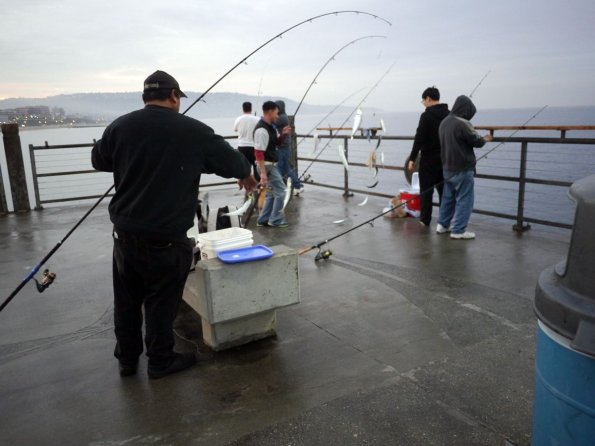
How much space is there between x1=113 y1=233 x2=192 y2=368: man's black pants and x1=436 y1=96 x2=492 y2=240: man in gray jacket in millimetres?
3997

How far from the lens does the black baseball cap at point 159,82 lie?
9.32ft

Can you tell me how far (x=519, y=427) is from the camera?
2410 millimetres

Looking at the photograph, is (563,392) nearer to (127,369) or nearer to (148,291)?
(148,291)

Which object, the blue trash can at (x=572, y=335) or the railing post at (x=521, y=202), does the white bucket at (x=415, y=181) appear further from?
the blue trash can at (x=572, y=335)

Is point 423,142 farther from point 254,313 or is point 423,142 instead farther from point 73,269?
point 73,269

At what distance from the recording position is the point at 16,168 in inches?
350

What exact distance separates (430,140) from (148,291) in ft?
15.4

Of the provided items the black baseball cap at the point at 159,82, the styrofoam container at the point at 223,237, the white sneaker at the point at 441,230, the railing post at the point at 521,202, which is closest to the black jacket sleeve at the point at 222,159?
the black baseball cap at the point at 159,82

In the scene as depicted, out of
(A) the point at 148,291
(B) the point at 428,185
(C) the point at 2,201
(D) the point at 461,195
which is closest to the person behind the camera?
(A) the point at 148,291

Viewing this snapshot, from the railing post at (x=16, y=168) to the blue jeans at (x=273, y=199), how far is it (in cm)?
478

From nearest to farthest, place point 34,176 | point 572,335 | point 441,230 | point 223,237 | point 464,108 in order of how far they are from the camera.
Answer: point 572,335
point 223,237
point 464,108
point 441,230
point 34,176

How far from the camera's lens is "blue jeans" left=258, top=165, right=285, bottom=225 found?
7.01 metres

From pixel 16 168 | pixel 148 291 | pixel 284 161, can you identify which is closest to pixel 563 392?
pixel 148 291

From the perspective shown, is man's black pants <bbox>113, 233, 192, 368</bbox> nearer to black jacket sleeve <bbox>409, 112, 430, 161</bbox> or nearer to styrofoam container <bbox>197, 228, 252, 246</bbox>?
styrofoam container <bbox>197, 228, 252, 246</bbox>
